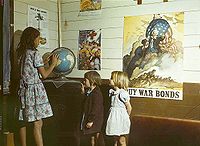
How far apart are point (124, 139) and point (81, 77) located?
1.26 feet

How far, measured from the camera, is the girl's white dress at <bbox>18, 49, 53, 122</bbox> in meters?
1.74

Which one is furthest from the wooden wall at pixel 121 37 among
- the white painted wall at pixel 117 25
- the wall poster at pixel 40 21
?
the wall poster at pixel 40 21

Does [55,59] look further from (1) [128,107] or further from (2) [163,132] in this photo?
(2) [163,132]

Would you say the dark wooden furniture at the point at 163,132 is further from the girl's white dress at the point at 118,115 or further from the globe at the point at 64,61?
the globe at the point at 64,61

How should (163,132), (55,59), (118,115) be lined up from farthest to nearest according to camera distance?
(55,59) → (118,115) → (163,132)

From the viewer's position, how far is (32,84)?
1745mm

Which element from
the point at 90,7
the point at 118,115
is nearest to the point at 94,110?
the point at 118,115

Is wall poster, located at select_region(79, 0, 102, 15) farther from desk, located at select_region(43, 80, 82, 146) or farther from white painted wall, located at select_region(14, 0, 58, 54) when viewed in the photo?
desk, located at select_region(43, 80, 82, 146)

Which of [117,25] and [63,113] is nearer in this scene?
[117,25]

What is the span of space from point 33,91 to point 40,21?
1.28ft

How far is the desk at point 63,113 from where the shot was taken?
170cm

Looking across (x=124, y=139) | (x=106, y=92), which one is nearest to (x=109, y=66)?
(x=106, y=92)

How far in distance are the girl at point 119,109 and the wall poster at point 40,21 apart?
0.44m

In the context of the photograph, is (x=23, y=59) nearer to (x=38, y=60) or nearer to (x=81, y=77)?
(x=38, y=60)
